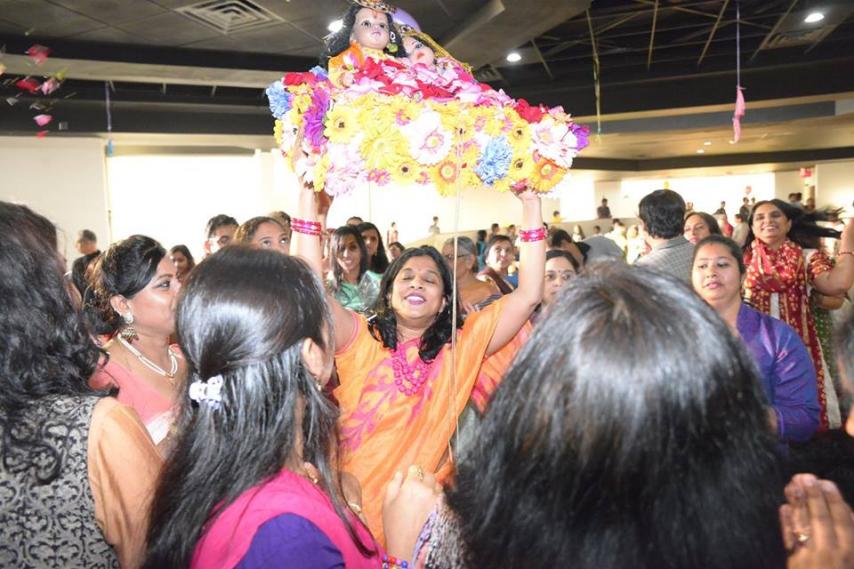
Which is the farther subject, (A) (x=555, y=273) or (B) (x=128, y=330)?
(A) (x=555, y=273)

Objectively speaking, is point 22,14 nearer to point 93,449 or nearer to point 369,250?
point 369,250

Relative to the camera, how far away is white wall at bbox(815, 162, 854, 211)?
1731 cm

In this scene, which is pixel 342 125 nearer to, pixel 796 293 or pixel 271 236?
pixel 271 236

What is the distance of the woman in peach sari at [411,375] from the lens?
6.52 ft

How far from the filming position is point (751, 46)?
9234 millimetres

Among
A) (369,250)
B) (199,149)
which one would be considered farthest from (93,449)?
(199,149)

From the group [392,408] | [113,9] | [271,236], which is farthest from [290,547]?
[113,9]

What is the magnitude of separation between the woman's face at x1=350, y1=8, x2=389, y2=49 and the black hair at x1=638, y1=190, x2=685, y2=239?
1.82m

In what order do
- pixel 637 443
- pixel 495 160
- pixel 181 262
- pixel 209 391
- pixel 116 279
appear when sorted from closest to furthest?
pixel 637 443 < pixel 209 391 < pixel 495 160 < pixel 116 279 < pixel 181 262

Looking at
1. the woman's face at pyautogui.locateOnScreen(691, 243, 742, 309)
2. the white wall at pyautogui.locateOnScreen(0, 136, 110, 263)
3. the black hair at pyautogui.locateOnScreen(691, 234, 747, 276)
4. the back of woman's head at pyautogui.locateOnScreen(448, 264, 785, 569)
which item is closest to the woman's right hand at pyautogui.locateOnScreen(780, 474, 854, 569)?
the back of woman's head at pyautogui.locateOnScreen(448, 264, 785, 569)

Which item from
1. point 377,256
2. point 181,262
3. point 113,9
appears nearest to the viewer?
point 181,262

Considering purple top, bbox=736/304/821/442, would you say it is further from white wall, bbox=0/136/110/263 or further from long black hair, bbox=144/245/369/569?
white wall, bbox=0/136/110/263

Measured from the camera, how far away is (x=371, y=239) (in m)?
4.42

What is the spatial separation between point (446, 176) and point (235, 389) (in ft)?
2.82
